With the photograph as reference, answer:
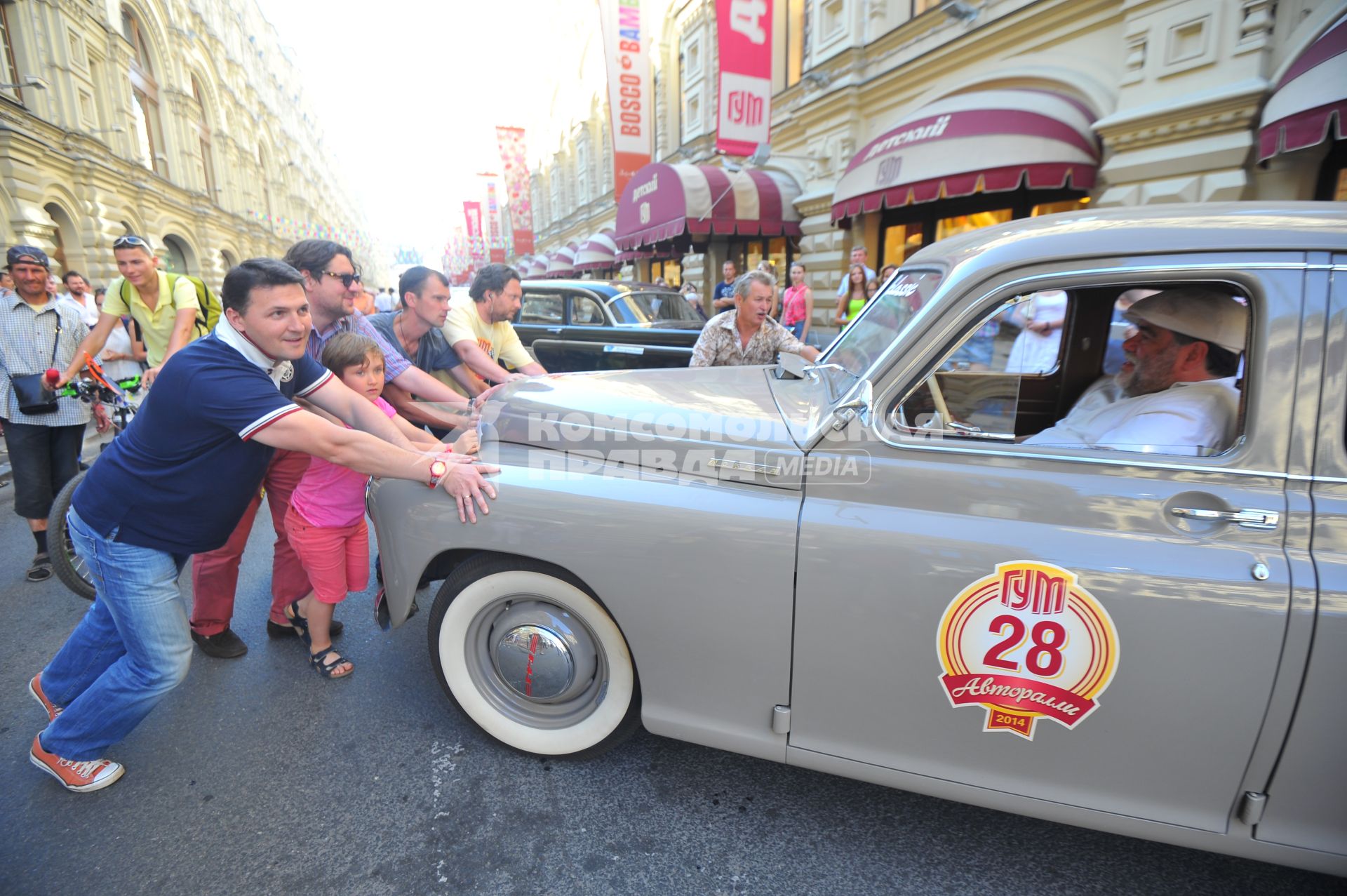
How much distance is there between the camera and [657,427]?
1.97m

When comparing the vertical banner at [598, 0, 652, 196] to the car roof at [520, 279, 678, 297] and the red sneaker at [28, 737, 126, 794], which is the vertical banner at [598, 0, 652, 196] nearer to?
the car roof at [520, 279, 678, 297]

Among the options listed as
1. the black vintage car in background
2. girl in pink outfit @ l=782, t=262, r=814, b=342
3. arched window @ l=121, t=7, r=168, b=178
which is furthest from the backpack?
arched window @ l=121, t=7, r=168, b=178

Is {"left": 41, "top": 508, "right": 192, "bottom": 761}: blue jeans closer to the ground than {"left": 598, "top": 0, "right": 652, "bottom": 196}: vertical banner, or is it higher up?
closer to the ground

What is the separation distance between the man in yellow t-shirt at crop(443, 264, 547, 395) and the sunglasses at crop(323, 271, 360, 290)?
735 millimetres

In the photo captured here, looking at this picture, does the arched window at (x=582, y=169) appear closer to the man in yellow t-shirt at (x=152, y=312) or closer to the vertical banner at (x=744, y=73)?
the vertical banner at (x=744, y=73)

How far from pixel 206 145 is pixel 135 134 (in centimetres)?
1035

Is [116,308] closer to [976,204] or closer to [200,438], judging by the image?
[200,438]

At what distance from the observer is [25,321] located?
366cm

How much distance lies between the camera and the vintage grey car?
142cm

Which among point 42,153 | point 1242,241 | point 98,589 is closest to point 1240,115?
point 1242,241

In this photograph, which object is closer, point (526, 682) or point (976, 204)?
point (526, 682)

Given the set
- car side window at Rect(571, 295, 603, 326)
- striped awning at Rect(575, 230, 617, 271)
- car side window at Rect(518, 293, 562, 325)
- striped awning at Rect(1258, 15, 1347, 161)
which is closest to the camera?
striped awning at Rect(1258, 15, 1347, 161)

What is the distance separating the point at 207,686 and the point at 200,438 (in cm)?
137

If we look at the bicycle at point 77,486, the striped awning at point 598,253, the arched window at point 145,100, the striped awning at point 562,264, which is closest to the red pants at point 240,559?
the bicycle at point 77,486
